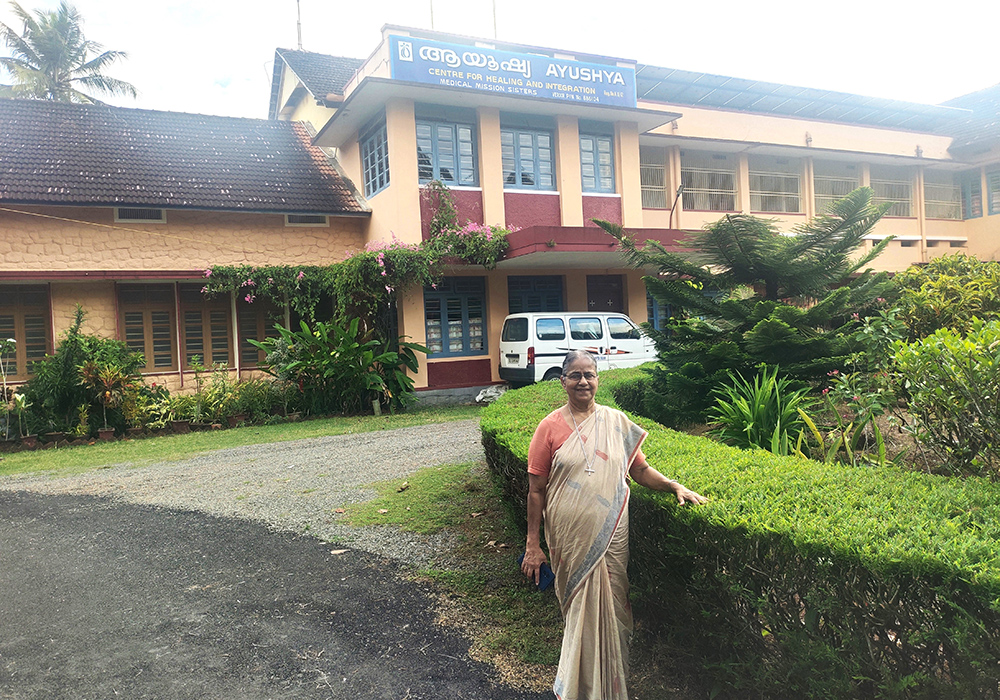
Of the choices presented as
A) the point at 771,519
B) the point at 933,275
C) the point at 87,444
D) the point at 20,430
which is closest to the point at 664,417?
the point at 933,275

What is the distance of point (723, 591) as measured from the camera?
9.98ft

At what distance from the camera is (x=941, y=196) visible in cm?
2375

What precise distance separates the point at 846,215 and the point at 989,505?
3780mm

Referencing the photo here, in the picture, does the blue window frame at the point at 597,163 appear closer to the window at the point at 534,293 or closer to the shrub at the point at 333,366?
the window at the point at 534,293

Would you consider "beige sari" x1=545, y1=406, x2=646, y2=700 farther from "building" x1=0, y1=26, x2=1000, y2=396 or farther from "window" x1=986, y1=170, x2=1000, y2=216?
"window" x1=986, y1=170, x2=1000, y2=216

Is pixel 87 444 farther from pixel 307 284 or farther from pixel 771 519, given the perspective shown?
pixel 771 519

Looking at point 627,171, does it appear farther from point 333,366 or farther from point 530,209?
point 333,366

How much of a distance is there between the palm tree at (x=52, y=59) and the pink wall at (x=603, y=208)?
19.4 metres

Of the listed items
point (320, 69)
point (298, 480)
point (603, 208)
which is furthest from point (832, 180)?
point (298, 480)

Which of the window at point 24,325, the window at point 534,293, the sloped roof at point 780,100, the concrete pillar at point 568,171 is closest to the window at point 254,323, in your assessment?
the window at point 24,325

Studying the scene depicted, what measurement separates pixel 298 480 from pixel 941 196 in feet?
75.7

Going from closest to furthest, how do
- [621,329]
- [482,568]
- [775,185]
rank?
[482,568] → [621,329] → [775,185]

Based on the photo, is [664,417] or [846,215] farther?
[664,417]

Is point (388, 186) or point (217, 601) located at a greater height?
point (388, 186)
